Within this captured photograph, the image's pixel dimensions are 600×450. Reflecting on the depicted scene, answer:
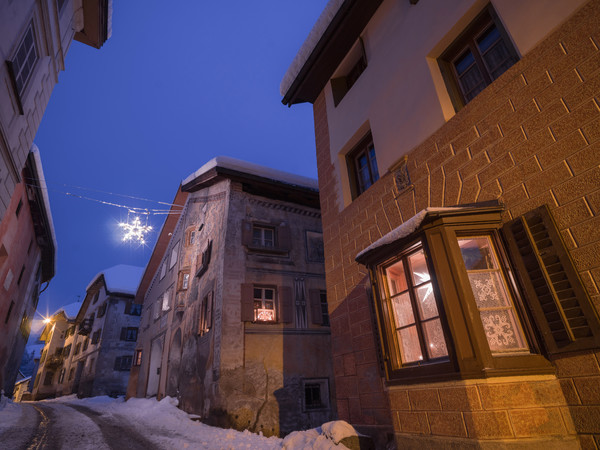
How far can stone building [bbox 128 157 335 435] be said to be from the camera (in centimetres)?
1080

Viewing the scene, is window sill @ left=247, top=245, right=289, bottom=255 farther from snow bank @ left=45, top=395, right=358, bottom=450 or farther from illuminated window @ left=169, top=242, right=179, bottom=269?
illuminated window @ left=169, top=242, right=179, bottom=269

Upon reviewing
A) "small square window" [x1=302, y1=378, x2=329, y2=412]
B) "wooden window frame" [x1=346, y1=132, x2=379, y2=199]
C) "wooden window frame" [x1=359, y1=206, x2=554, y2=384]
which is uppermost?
"wooden window frame" [x1=346, y1=132, x2=379, y2=199]

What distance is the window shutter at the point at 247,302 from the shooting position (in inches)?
455

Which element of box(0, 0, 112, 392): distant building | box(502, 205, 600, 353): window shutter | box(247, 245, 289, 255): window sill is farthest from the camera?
box(247, 245, 289, 255): window sill

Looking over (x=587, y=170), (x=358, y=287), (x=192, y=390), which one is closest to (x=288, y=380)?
(x=192, y=390)

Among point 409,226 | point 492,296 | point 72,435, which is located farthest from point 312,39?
point 72,435

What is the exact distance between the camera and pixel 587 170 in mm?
3205

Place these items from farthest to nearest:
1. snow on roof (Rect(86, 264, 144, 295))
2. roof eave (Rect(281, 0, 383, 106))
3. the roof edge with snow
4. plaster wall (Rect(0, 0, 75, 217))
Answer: snow on roof (Rect(86, 264, 144, 295))
roof eave (Rect(281, 0, 383, 106))
plaster wall (Rect(0, 0, 75, 217))
the roof edge with snow

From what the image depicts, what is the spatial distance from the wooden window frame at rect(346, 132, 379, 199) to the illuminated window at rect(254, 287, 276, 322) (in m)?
6.96

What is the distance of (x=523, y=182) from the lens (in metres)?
3.76

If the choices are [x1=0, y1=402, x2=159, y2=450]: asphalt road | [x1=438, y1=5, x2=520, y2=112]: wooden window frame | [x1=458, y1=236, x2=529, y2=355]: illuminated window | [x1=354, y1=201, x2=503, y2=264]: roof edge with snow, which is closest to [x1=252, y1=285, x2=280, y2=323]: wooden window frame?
[x1=0, y1=402, x2=159, y2=450]: asphalt road

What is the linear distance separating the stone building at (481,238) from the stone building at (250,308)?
5892mm

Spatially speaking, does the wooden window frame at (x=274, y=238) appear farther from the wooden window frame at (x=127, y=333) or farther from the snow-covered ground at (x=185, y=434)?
the wooden window frame at (x=127, y=333)

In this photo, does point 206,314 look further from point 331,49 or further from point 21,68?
point 331,49
